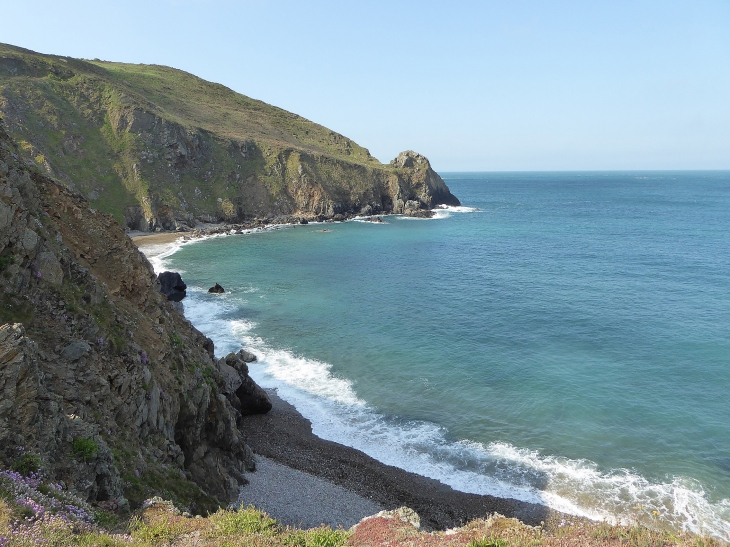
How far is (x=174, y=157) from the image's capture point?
114 meters

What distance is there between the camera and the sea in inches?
1034

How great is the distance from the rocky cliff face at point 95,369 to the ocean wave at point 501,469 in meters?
8.45

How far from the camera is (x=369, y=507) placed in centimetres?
2281

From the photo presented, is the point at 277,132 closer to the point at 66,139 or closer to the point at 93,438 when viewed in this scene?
the point at 66,139

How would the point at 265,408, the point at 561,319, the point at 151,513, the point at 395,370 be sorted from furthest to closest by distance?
the point at 561,319 < the point at 395,370 < the point at 265,408 < the point at 151,513

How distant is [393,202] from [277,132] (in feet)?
153

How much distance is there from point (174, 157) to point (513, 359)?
101 metres

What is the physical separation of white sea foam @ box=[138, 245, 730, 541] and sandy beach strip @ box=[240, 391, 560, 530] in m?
0.80

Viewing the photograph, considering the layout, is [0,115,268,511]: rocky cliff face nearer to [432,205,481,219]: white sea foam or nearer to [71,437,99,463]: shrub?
[71,437,99,463]: shrub

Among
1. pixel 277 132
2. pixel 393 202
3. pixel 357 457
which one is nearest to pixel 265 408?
pixel 357 457

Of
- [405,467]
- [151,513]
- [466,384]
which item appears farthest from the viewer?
[466,384]

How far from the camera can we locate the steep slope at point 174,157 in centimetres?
10056

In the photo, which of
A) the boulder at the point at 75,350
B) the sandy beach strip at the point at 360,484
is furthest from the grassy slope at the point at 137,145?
the boulder at the point at 75,350

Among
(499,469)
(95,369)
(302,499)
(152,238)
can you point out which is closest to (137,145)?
(152,238)
